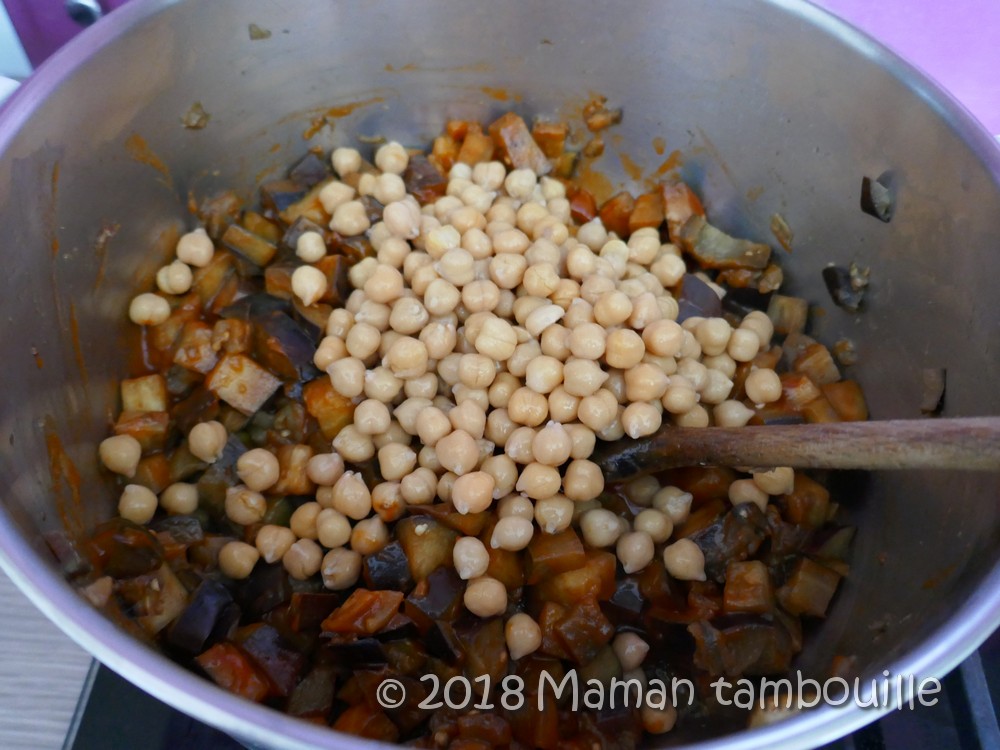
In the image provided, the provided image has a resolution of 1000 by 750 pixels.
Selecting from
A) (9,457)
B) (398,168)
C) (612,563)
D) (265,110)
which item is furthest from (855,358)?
(9,457)

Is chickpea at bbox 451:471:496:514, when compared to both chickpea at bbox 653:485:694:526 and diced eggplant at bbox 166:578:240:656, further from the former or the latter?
diced eggplant at bbox 166:578:240:656

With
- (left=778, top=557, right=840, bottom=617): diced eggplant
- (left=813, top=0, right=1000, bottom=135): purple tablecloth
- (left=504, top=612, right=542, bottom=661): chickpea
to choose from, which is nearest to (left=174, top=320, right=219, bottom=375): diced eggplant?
(left=504, top=612, right=542, bottom=661): chickpea

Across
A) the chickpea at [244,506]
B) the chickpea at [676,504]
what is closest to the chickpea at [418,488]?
the chickpea at [244,506]

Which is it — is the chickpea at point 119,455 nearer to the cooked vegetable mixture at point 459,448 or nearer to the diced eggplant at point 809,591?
the cooked vegetable mixture at point 459,448

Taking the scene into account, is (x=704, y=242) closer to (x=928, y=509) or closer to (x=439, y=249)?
(x=439, y=249)

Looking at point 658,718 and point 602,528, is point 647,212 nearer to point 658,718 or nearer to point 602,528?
point 602,528

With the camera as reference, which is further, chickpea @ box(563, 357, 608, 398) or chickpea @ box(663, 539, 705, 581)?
chickpea @ box(563, 357, 608, 398)
